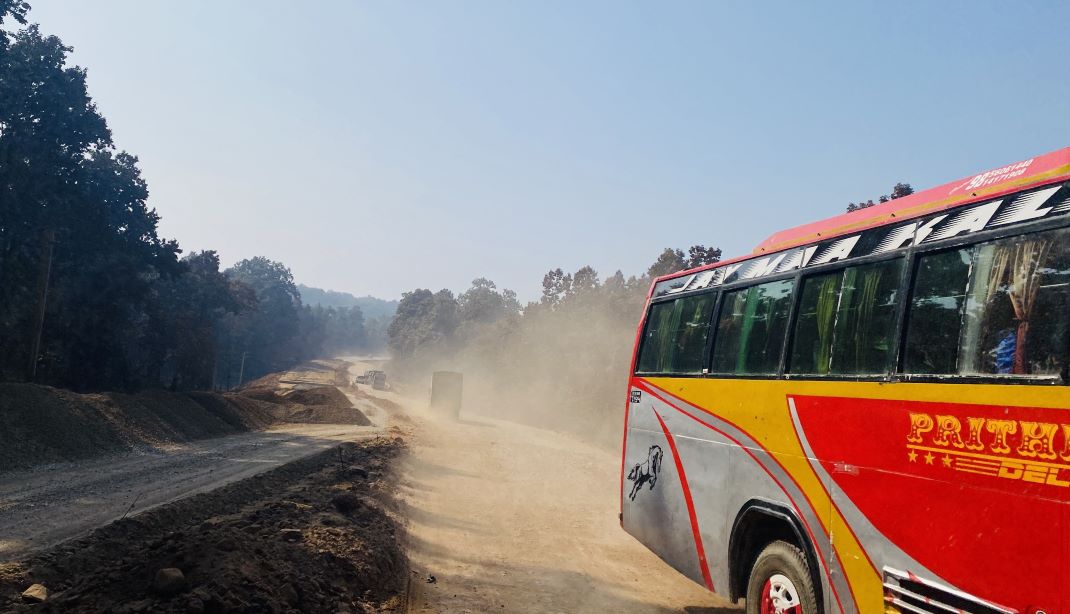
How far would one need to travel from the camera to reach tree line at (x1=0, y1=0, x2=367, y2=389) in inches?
1113

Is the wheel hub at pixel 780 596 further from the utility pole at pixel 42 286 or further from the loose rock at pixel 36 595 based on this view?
the utility pole at pixel 42 286

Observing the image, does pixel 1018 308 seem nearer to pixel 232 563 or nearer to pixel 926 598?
pixel 926 598

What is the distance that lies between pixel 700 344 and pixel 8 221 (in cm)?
3107

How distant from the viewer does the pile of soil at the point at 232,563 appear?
18.5ft

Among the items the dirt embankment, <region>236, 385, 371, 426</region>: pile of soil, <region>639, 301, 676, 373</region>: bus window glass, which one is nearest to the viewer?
<region>639, 301, 676, 373</region>: bus window glass

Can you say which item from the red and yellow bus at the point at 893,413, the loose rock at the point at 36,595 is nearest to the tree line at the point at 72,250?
the loose rock at the point at 36,595

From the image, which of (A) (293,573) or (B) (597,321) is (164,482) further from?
(B) (597,321)

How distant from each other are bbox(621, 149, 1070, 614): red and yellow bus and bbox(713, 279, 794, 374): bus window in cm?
2

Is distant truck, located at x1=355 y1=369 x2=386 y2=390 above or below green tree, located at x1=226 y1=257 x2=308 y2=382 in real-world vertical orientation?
below

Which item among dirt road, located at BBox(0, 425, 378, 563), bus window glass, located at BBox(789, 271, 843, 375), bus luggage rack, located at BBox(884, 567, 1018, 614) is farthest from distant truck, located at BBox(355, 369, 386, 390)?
bus luggage rack, located at BBox(884, 567, 1018, 614)

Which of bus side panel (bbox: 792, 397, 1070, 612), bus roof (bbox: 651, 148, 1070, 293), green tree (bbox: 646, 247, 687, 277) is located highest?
green tree (bbox: 646, 247, 687, 277)

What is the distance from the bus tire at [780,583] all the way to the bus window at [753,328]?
5.22 ft

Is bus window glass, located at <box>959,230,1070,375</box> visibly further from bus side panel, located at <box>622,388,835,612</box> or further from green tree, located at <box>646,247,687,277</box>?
green tree, located at <box>646,247,687,277</box>

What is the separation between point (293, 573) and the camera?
6773 mm
